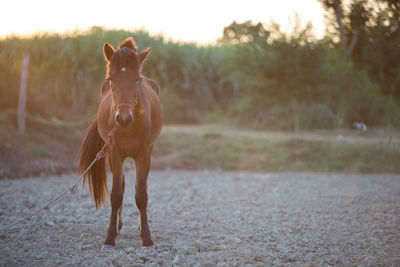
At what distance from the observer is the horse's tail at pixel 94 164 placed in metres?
4.76

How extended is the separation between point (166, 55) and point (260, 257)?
60.0 ft

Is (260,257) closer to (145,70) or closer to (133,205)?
(133,205)

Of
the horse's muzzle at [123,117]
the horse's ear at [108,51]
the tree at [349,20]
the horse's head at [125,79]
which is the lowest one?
the horse's muzzle at [123,117]

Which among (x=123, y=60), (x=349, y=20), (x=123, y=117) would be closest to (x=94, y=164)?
(x=123, y=117)

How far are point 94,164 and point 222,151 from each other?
764cm

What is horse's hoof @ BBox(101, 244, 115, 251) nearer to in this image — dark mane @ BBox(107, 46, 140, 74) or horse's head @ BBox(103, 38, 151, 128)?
horse's head @ BBox(103, 38, 151, 128)

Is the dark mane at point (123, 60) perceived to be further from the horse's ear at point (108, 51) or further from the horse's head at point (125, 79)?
the horse's ear at point (108, 51)

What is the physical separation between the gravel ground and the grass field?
129 centimetres

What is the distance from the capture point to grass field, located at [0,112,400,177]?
9.97m

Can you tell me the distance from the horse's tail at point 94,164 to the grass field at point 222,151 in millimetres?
5314

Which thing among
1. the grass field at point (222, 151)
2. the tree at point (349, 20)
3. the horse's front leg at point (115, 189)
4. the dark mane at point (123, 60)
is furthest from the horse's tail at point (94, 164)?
the tree at point (349, 20)

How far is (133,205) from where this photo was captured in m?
6.55

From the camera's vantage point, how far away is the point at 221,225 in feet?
17.2

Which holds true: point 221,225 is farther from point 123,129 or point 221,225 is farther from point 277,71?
point 277,71
